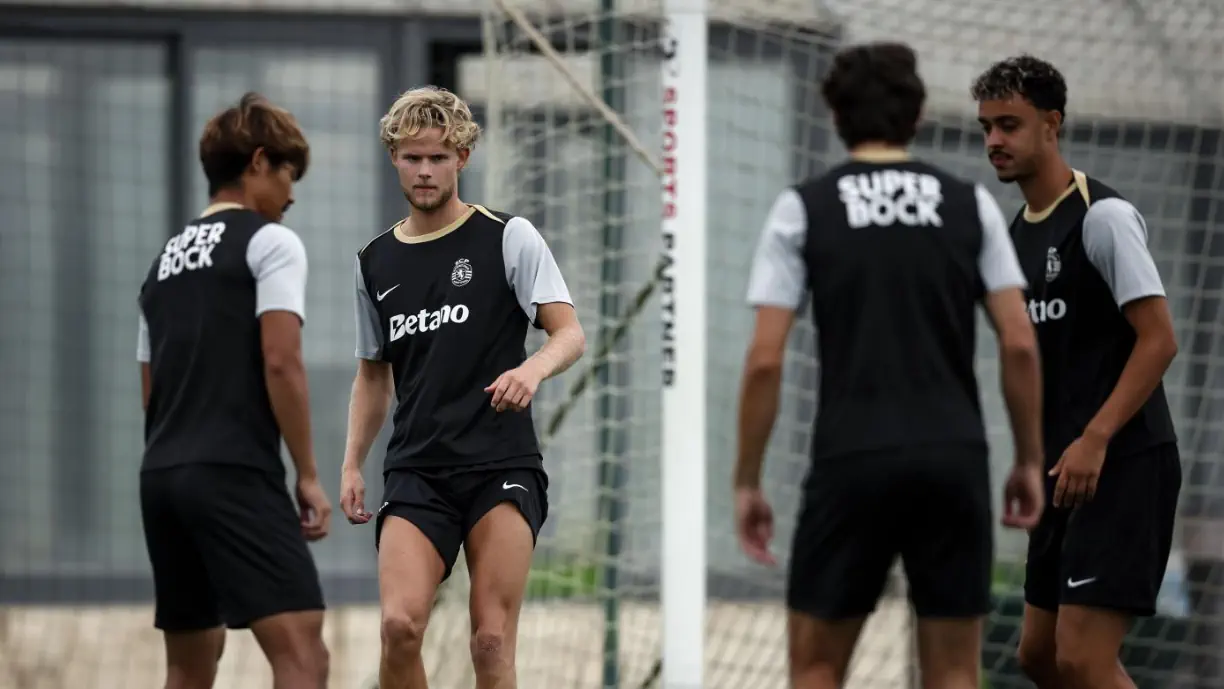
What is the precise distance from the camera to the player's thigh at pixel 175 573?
5.00m

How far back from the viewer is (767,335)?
12.0 ft

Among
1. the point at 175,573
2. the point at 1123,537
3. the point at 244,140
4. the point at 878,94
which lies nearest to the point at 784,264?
the point at 878,94

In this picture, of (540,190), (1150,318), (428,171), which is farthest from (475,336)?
(540,190)

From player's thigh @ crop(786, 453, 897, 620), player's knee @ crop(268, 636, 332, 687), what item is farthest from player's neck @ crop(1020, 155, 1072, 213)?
player's knee @ crop(268, 636, 332, 687)

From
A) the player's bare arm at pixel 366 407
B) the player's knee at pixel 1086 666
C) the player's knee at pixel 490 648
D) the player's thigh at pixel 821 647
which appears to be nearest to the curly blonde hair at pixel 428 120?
the player's bare arm at pixel 366 407

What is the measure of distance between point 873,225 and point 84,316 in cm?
537

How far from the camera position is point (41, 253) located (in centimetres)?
813

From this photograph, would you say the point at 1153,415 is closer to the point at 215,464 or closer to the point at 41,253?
the point at 215,464

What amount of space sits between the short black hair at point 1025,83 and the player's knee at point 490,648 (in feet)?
6.03

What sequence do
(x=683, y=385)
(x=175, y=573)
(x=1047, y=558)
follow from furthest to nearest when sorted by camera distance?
(x=683, y=385), (x=175, y=573), (x=1047, y=558)

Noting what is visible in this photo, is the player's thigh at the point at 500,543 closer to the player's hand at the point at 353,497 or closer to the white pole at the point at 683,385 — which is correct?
the player's hand at the point at 353,497

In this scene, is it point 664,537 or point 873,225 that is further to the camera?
point 664,537

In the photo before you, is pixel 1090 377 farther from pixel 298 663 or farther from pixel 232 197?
pixel 232 197

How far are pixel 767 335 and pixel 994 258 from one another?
51 cm
